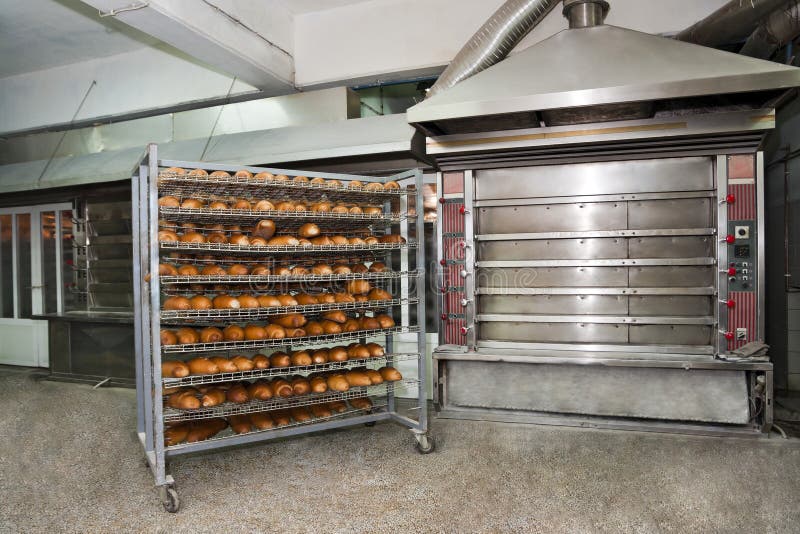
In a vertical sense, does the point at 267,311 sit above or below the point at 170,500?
above

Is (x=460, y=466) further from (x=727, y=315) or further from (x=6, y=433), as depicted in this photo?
(x=6, y=433)

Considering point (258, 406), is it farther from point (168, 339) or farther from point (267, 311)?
point (168, 339)

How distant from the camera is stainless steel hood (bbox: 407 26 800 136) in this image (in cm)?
291

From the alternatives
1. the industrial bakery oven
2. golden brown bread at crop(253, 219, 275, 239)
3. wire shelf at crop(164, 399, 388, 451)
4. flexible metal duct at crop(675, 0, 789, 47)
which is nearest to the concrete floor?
wire shelf at crop(164, 399, 388, 451)

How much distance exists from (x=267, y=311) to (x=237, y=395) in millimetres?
494

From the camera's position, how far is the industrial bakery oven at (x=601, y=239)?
3.28 meters

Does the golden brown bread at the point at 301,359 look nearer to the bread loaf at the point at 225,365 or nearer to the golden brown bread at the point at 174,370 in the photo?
the bread loaf at the point at 225,365

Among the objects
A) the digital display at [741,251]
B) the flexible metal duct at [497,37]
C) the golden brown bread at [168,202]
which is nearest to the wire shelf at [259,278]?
the golden brown bread at [168,202]

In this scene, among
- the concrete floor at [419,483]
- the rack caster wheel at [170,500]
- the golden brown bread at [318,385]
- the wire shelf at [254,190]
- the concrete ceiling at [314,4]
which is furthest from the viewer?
the concrete ceiling at [314,4]

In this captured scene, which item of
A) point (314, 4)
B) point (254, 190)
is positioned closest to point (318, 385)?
point (254, 190)

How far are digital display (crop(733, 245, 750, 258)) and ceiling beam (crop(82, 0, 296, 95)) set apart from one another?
373cm

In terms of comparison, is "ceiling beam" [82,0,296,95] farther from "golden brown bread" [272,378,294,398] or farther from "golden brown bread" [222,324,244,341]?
"golden brown bread" [272,378,294,398]

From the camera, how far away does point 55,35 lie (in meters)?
4.90

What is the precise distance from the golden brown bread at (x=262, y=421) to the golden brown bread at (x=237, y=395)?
18 centimetres
